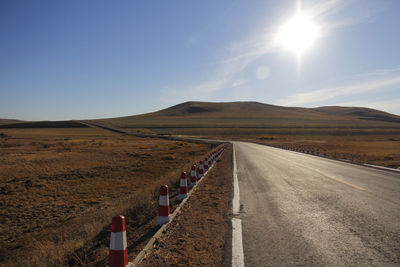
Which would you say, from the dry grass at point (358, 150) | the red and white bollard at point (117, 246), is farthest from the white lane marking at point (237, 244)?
the dry grass at point (358, 150)

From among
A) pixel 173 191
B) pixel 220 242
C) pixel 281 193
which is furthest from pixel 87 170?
pixel 220 242

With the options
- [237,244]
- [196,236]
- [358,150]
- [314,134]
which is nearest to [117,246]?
[196,236]

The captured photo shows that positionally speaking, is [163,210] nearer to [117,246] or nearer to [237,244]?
[237,244]

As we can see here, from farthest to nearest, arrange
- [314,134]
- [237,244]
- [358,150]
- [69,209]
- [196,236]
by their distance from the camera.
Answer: [314,134] → [358,150] → [69,209] → [196,236] → [237,244]

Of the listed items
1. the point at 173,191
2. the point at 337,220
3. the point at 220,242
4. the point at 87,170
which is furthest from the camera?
the point at 87,170

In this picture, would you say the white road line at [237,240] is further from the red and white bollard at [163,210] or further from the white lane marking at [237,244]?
the red and white bollard at [163,210]

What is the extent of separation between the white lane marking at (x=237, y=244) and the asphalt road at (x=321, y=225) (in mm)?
83

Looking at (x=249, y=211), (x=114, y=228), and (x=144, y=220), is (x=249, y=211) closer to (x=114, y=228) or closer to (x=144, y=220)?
(x=144, y=220)

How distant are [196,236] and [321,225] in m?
2.53

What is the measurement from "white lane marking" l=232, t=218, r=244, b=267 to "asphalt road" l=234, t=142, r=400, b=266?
83 mm

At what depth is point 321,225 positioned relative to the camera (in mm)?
5414

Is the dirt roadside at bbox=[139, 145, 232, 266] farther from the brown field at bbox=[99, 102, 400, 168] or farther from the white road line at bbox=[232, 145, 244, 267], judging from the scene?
the brown field at bbox=[99, 102, 400, 168]

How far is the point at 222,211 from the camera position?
21.8 feet

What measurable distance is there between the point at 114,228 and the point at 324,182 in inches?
370
